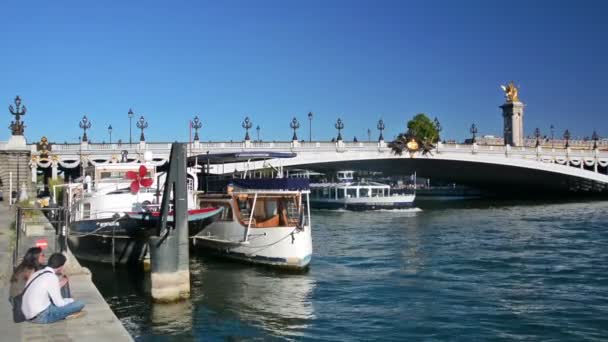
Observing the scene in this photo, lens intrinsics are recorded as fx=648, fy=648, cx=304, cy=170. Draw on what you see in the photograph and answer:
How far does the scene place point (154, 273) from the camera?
1719 cm

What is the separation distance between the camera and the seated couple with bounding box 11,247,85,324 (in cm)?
1026

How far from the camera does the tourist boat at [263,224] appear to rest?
78.2 feet

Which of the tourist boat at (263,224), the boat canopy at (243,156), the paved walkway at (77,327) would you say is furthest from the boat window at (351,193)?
the paved walkway at (77,327)

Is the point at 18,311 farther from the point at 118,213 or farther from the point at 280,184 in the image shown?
the point at 280,184

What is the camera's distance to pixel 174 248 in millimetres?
17172

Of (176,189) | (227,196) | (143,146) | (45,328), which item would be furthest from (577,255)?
(143,146)

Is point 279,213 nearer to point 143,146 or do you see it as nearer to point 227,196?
point 227,196

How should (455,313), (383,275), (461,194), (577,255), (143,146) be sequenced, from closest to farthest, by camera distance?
(455,313), (383,275), (577,255), (143,146), (461,194)

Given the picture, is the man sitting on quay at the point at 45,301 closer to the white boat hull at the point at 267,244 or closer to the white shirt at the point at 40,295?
the white shirt at the point at 40,295

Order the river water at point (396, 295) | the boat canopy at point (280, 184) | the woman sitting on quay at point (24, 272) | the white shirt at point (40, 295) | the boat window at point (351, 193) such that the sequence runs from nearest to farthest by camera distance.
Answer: the white shirt at point (40, 295)
the woman sitting on quay at point (24, 272)
the river water at point (396, 295)
the boat canopy at point (280, 184)
the boat window at point (351, 193)

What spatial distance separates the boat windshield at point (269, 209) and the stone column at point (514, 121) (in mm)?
86591

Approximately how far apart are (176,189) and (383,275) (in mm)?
8999

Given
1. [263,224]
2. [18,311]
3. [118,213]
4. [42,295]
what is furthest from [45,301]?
[263,224]

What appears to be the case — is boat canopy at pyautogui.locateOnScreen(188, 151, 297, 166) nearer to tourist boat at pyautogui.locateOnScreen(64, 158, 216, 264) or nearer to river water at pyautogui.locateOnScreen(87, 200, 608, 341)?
tourist boat at pyautogui.locateOnScreen(64, 158, 216, 264)
